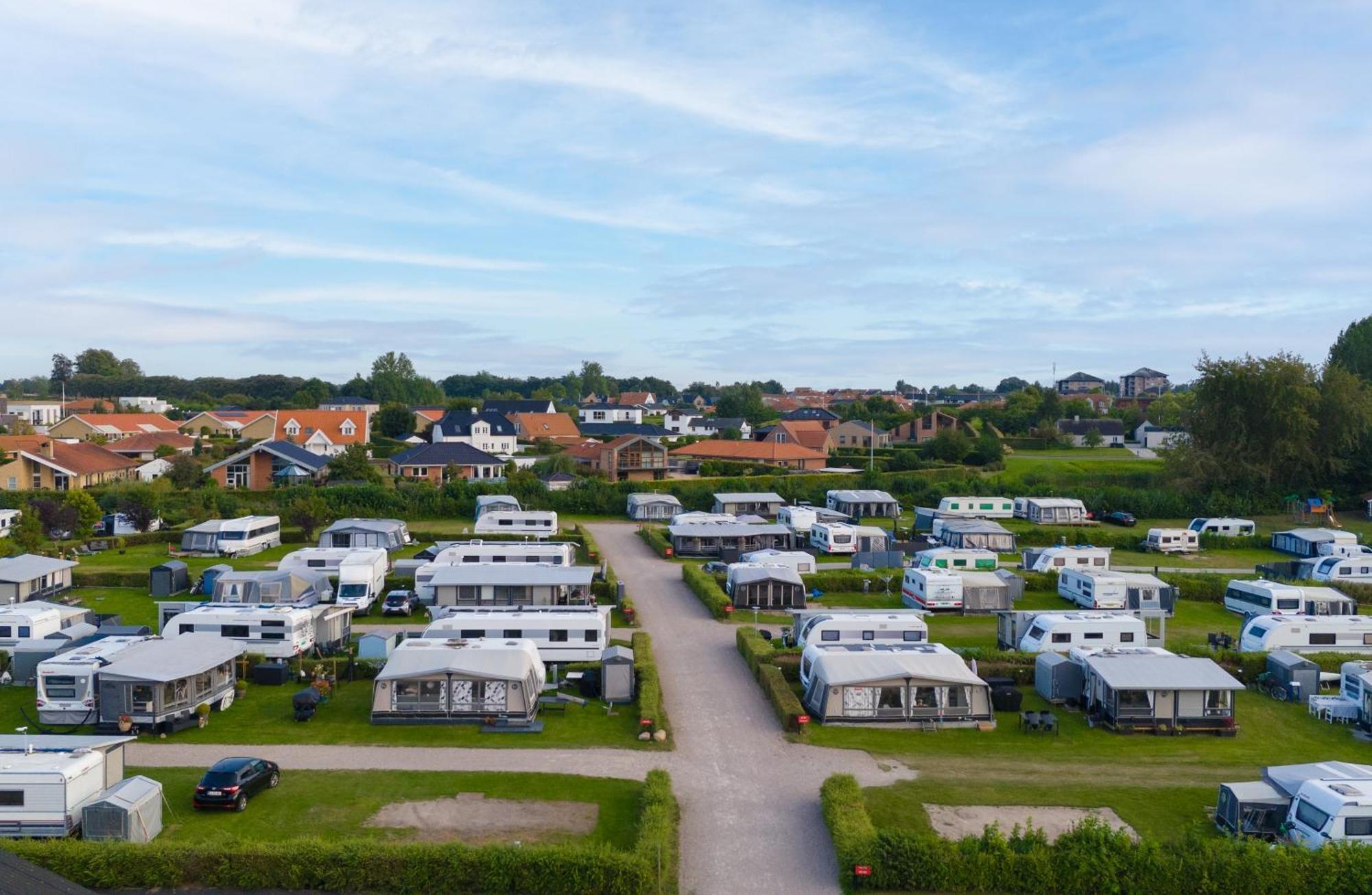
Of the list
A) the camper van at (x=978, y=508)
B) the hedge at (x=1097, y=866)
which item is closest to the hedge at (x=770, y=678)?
the hedge at (x=1097, y=866)

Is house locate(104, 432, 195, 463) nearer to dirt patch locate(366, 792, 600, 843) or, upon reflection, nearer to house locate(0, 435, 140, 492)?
house locate(0, 435, 140, 492)

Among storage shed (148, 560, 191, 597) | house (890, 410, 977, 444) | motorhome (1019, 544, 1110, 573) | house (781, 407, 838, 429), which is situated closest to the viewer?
storage shed (148, 560, 191, 597)

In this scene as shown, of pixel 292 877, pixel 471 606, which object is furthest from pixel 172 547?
pixel 292 877

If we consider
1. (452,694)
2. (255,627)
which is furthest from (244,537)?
(452,694)

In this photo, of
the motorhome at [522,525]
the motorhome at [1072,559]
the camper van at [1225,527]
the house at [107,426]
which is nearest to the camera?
the motorhome at [1072,559]

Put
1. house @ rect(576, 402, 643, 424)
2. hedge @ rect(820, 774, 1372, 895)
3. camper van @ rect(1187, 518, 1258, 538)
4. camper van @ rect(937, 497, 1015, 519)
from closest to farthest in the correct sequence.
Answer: hedge @ rect(820, 774, 1372, 895)
camper van @ rect(1187, 518, 1258, 538)
camper van @ rect(937, 497, 1015, 519)
house @ rect(576, 402, 643, 424)

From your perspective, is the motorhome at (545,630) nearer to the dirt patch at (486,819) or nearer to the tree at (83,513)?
the dirt patch at (486,819)

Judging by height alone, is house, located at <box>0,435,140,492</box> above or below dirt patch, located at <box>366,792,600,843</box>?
above

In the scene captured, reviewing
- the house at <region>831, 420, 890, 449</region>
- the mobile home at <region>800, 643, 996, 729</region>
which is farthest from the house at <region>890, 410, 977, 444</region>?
the mobile home at <region>800, 643, 996, 729</region>
